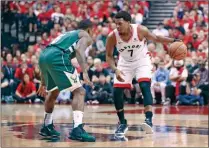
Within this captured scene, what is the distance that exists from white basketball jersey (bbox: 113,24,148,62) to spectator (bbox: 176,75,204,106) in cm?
769

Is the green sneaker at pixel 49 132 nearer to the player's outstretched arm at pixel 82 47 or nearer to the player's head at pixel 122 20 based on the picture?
the player's outstretched arm at pixel 82 47

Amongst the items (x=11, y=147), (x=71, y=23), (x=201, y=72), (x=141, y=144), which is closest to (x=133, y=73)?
(x=141, y=144)

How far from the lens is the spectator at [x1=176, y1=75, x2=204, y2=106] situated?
16734 millimetres

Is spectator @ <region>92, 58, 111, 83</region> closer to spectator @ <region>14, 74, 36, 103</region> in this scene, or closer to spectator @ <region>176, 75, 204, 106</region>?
spectator @ <region>14, 74, 36, 103</region>

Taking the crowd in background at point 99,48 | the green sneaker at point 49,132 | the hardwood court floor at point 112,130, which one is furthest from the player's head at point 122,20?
the crowd in background at point 99,48

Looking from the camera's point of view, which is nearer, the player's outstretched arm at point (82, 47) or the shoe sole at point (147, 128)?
the player's outstretched arm at point (82, 47)

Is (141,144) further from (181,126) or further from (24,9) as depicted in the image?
(24,9)

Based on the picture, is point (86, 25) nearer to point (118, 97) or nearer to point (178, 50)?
point (118, 97)

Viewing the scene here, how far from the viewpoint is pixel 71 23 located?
20.2 meters

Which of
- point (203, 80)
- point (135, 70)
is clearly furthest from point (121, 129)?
point (203, 80)

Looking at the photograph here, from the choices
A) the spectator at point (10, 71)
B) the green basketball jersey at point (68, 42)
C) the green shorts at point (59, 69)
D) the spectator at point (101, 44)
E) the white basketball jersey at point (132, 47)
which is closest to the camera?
the green shorts at point (59, 69)

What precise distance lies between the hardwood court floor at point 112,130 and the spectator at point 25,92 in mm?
4634

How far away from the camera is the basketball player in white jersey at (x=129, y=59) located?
29.3ft

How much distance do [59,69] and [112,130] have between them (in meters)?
1.76
